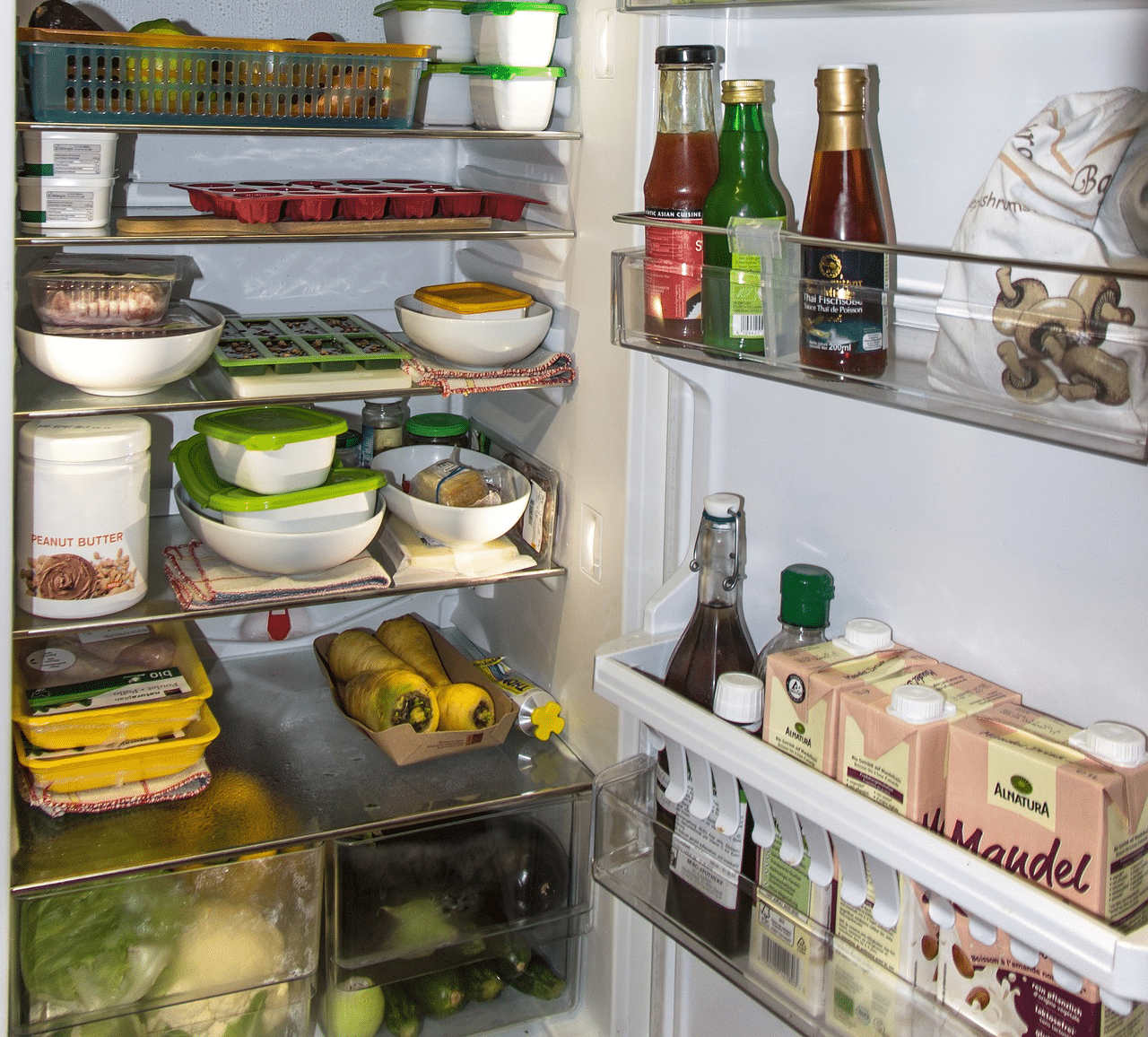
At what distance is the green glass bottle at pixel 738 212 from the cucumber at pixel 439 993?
3.32 feet

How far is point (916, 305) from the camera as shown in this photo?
102 cm

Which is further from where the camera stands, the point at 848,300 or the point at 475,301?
the point at 475,301

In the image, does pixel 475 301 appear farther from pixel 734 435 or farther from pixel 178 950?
pixel 178 950

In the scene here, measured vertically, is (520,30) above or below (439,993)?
above

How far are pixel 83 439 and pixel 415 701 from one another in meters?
0.54

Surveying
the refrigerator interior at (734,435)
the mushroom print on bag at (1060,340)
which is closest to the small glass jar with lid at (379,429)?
the refrigerator interior at (734,435)

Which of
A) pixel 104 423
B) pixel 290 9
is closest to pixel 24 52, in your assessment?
pixel 104 423

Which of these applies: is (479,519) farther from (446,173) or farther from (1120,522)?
(1120,522)

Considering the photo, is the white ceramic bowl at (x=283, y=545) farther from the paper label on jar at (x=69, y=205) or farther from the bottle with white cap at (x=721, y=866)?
the bottle with white cap at (x=721, y=866)

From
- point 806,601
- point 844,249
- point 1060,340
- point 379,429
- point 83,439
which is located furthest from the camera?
point 379,429

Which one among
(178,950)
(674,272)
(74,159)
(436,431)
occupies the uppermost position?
(74,159)

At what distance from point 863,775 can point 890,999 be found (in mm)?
186

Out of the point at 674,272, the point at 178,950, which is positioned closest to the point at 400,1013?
the point at 178,950

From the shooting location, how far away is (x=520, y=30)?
1502mm
